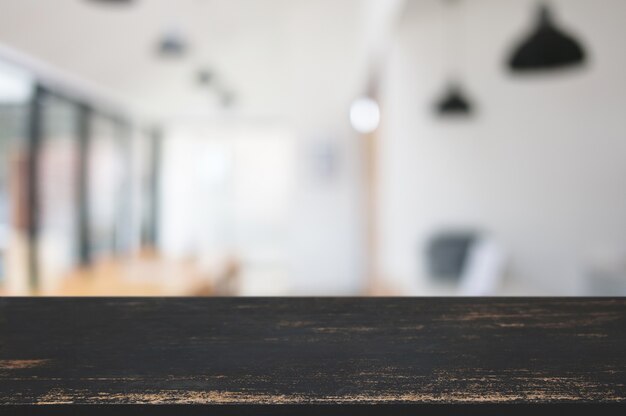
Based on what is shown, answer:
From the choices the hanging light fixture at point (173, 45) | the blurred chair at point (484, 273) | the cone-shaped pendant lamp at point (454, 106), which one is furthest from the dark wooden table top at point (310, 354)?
the hanging light fixture at point (173, 45)

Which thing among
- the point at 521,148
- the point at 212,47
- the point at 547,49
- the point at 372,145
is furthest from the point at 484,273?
the point at 212,47

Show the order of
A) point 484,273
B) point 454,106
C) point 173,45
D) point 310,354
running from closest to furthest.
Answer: point 310,354, point 484,273, point 454,106, point 173,45

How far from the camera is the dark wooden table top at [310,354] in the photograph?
234mm

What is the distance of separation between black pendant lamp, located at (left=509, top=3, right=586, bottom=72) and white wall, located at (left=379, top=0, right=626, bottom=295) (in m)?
2.70

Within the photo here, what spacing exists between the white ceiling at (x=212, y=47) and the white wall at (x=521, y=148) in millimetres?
1113

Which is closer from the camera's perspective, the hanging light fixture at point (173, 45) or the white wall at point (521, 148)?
the hanging light fixture at point (173, 45)

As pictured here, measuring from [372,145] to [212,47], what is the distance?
3.21m

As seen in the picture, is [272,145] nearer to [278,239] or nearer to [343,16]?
[278,239]

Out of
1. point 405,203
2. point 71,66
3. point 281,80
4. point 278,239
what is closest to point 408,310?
point 405,203

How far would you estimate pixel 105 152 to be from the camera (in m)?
8.15

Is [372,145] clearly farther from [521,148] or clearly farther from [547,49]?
[547,49]

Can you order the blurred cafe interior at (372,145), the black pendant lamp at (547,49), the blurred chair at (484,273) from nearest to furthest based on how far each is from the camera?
the black pendant lamp at (547,49) < the blurred chair at (484,273) < the blurred cafe interior at (372,145)

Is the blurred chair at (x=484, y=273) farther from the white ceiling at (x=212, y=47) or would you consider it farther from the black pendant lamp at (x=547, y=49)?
the white ceiling at (x=212, y=47)

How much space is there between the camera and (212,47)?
8.98 metres
